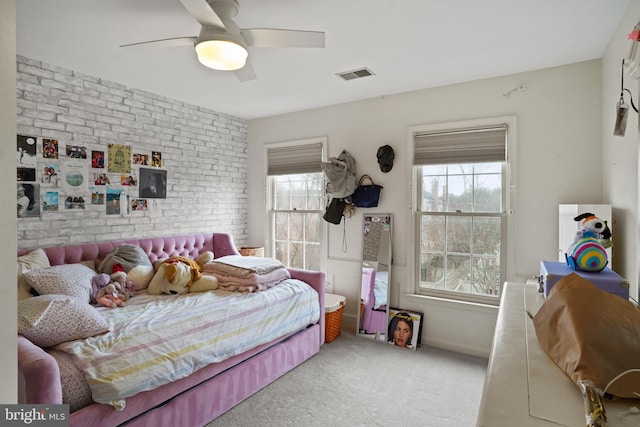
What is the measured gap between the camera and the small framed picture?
3.48m

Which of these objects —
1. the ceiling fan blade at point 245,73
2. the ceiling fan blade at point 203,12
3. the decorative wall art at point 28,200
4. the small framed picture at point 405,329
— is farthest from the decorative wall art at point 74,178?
the small framed picture at point 405,329

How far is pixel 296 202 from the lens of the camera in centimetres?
456

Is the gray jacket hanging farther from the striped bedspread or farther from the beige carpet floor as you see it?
the beige carpet floor

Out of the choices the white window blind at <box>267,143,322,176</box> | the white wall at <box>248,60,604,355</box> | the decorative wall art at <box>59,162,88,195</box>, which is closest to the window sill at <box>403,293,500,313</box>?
the white wall at <box>248,60,604,355</box>

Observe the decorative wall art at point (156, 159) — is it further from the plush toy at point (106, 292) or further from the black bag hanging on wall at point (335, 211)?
the black bag hanging on wall at point (335, 211)

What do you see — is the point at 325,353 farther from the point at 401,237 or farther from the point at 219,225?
the point at 219,225

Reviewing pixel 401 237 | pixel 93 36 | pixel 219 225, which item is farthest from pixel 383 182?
pixel 93 36

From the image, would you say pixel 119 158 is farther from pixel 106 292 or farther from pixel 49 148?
pixel 106 292

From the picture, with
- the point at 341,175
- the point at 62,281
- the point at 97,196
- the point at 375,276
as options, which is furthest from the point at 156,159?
the point at 375,276

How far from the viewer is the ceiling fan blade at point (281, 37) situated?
6.30 ft

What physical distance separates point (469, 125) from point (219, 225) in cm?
317

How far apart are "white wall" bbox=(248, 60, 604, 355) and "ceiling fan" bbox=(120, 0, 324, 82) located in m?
1.52

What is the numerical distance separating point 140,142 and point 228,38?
7.37 feet

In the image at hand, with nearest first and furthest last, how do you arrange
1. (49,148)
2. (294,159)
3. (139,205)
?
1. (49,148)
2. (139,205)
3. (294,159)
